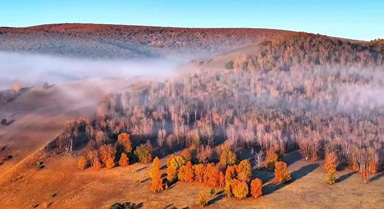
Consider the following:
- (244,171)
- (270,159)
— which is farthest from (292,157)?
(244,171)

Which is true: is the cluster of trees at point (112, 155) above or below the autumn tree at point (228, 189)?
above

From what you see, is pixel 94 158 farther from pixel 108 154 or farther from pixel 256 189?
pixel 256 189

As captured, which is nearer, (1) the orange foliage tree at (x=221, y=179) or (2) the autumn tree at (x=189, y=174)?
(1) the orange foliage tree at (x=221, y=179)

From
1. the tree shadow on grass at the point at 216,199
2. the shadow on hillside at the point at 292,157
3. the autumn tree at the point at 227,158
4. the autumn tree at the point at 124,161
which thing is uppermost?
the autumn tree at the point at 227,158

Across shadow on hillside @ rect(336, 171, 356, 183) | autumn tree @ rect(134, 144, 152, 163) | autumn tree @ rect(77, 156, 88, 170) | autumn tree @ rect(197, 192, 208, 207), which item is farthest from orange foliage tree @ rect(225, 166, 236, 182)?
autumn tree @ rect(77, 156, 88, 170)

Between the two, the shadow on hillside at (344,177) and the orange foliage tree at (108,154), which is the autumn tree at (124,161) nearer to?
the orange foliage tree at (108,154)

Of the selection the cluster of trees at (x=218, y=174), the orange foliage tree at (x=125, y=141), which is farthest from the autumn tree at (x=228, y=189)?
the orange foliage tree at (x=125, y=141)
